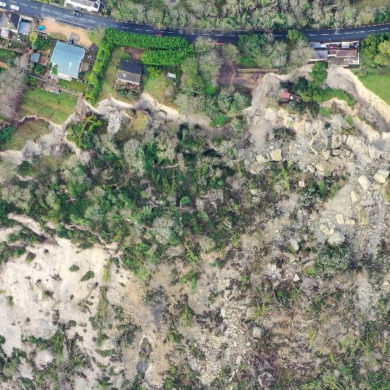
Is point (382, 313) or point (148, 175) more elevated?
point (148, 175)

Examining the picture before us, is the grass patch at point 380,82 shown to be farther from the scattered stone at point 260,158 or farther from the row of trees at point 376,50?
the scattered stone at point 260,158

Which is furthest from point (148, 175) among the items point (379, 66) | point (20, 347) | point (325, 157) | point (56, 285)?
point (379, 66)

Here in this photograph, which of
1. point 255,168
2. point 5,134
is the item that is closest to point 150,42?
point 255,168

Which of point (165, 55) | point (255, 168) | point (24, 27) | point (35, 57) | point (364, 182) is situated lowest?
point (255, 168)

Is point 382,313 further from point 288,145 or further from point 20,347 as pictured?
point 20,347

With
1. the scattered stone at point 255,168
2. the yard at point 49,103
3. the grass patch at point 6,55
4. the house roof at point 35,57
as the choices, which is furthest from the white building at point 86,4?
the scattered stone at point 255,168

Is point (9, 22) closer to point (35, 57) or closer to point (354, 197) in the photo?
point (35, 57)
